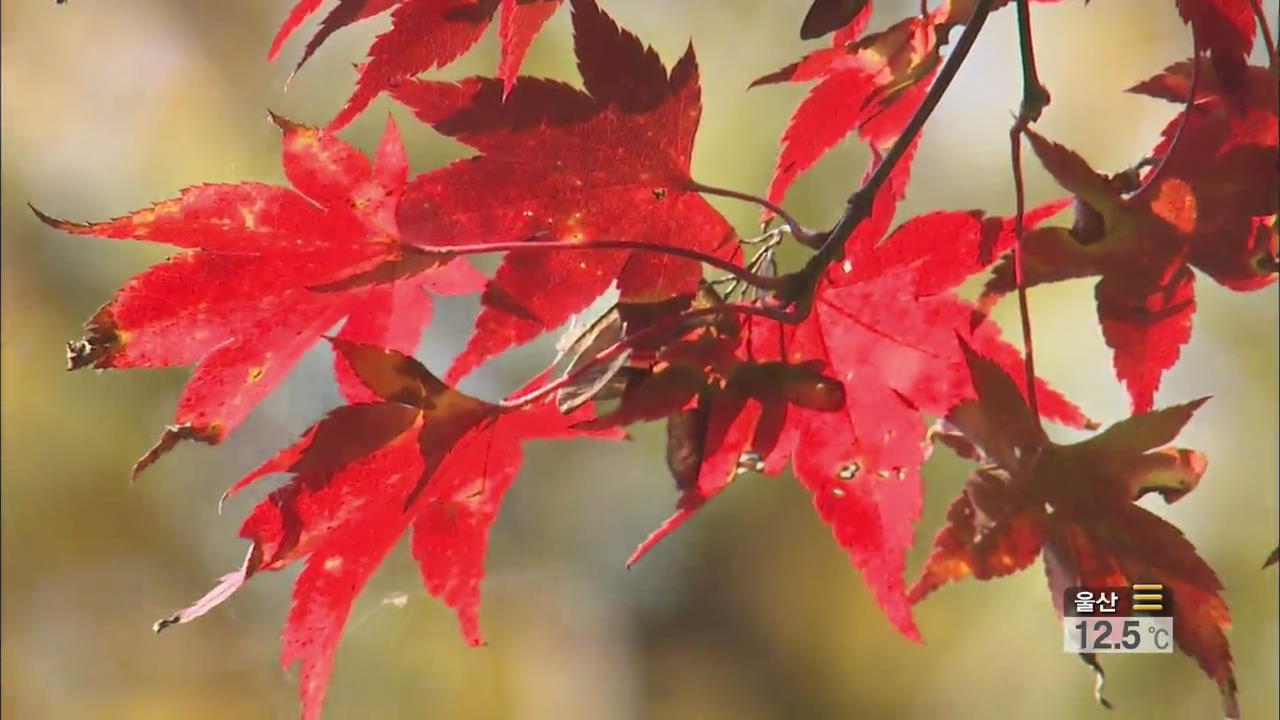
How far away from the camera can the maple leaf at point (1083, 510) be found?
1.05ft

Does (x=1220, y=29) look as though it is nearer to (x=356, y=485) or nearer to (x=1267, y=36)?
(x=1267, y=36)

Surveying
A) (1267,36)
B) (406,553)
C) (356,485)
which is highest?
(1267,36)

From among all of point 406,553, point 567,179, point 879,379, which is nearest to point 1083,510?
point 879,379

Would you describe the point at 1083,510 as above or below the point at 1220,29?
below

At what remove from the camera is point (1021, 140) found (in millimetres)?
333

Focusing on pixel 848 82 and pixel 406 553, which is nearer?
pixel 848 82

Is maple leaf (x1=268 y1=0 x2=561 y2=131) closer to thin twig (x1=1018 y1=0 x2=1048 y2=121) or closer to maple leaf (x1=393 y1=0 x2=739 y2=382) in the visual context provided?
maple leaf (x1=393 y1=0 x2=739 y2=382)

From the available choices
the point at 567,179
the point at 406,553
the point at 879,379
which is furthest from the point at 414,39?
the point at 406,553

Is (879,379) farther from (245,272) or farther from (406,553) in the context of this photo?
(406,553)

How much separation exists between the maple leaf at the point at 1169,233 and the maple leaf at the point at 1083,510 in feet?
0.12

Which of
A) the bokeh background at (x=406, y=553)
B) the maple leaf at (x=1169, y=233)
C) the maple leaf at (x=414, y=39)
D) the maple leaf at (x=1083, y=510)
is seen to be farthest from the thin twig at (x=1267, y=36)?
the bokeh background at (x=406, y=553)

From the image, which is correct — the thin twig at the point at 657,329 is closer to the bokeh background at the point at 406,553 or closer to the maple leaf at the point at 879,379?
the maple leaf at the point at 879,379

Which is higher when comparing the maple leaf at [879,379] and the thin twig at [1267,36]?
the thin twig at [1267,36]

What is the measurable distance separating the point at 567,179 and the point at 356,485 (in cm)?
12
